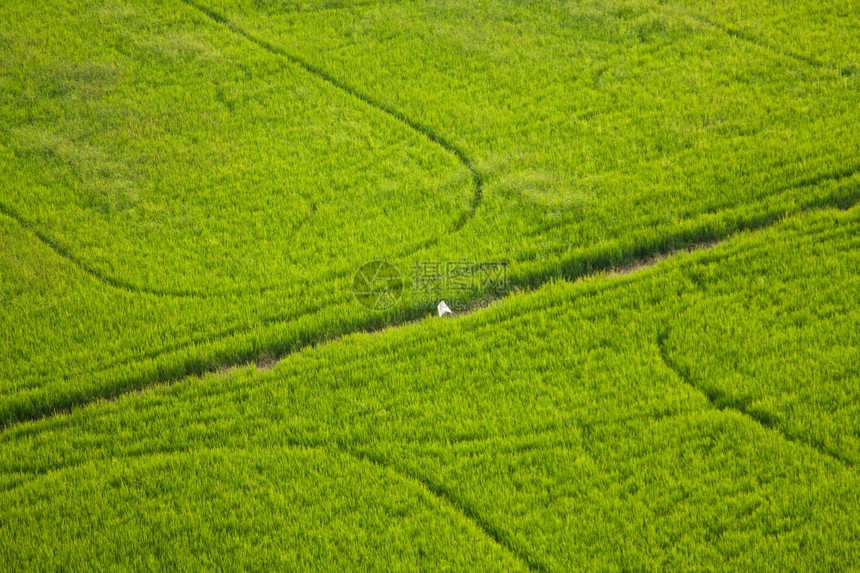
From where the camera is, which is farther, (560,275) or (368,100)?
(368,100)

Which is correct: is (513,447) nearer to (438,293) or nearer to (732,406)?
(732,406)

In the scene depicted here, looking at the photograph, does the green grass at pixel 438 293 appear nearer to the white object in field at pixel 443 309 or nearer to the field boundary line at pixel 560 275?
the field boundary line at pixel 560 275

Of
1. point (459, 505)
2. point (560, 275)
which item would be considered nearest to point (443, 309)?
point (560, 275)

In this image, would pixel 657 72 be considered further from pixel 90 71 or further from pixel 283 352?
pixel 90 71

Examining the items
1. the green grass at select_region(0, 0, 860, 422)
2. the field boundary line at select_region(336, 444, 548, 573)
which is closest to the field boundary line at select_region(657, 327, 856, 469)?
the green grass at select_region(0, 0, 860, 422)

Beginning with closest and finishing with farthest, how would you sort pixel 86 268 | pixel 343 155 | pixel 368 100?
pixel 86 268 → pixel 343 155 → pixel 368 100

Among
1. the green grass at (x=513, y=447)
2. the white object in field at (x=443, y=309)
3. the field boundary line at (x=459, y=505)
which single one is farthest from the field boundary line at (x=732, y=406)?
the field boundary line at (x=459, y=505)
